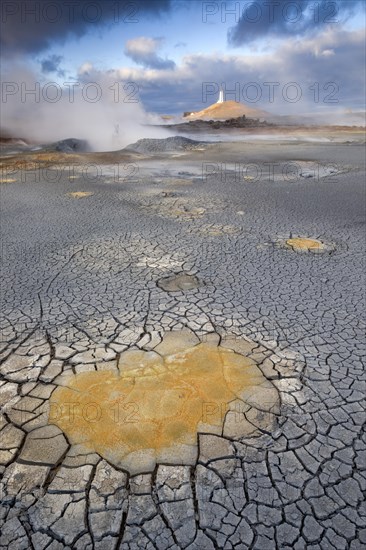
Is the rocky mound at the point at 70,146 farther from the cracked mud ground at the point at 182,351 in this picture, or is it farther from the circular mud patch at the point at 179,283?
the circular mud patch at the point at 179,283

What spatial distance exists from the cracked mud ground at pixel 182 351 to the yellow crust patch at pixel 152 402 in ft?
0.08

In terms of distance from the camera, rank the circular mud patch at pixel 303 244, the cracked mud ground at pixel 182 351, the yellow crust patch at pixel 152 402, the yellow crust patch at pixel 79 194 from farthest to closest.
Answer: the yellow crust patch at pixel 79 194 < the circular mud patch at pixel 303 244 < the yellow crust patch at pixel 152 402 < the cracked mud ground at pixel 182 351

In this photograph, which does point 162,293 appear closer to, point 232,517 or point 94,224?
point 232,517

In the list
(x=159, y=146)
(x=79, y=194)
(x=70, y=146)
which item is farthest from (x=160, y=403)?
(x=70, y=146)

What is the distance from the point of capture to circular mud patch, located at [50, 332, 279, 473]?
2.05 metres

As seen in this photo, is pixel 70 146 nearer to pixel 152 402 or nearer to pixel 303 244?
pixel 303 244

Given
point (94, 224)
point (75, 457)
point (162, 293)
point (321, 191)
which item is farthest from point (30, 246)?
point (321, 191)

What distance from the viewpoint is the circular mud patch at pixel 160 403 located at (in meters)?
2.05

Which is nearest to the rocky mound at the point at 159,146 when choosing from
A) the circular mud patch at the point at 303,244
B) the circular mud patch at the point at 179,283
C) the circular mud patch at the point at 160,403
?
the circular mud patch at the point at 303,244

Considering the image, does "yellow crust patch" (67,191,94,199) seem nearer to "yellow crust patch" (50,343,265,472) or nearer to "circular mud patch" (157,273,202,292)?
"circular mud patch" (157,273,202,292)

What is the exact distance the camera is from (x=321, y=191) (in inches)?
329

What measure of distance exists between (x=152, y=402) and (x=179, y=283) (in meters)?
1.77

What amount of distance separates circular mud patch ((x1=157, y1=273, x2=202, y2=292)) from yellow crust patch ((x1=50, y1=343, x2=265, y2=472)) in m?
1.07

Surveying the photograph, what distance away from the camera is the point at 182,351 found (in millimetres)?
2809
